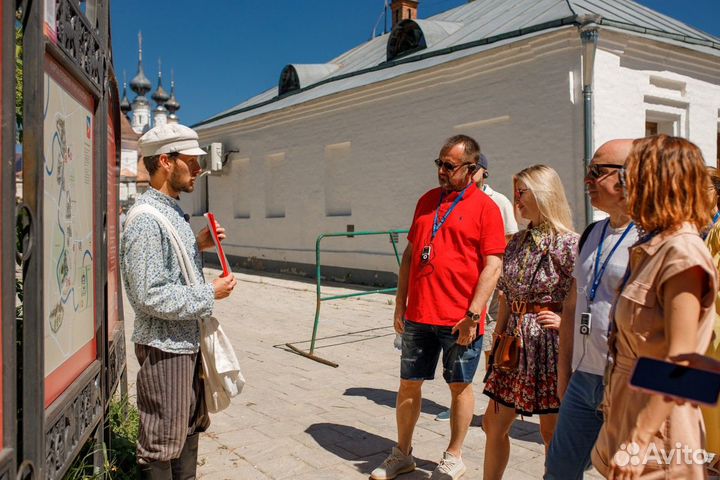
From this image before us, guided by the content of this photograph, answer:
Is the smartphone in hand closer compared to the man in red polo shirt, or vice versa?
the smartphone in hand

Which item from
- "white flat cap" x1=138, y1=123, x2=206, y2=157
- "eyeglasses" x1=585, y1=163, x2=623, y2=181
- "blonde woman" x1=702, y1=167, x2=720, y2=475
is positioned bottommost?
"blonde woman" x1=702, y1=167, x2=720, y2=475

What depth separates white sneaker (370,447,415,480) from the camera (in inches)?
149

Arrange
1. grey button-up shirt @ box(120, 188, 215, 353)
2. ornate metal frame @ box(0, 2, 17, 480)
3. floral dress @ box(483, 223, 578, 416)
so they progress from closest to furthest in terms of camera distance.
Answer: ornate metal frame @ box(0, 2, 17, 480), grey button-up shirt @ box(120, 188, 215, 353), floral dress @ box(483, 223, 578, 416)

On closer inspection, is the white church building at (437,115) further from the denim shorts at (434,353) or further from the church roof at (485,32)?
the denim shorts at (434,353)

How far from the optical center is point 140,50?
210 feet

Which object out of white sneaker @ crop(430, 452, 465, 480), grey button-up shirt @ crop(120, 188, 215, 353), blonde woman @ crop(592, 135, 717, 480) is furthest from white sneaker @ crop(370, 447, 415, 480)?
blonde woman @ crop(592, 135, 717, 480)

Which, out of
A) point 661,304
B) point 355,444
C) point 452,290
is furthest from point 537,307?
point 355,444

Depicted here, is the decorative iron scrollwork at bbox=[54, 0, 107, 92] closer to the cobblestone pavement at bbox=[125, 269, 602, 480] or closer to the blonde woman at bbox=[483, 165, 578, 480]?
the blonde woman at bbox=[483, 165, 578, 480]

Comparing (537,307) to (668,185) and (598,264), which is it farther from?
(668,185)

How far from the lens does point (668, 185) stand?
1.90 meters

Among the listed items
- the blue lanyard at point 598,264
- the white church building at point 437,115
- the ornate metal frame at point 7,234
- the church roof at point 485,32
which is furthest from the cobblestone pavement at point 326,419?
the church roof at point 485,32

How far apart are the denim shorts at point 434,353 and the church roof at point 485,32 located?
788cm

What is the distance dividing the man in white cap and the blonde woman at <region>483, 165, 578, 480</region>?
1.44 m

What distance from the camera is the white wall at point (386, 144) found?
10656 mm
